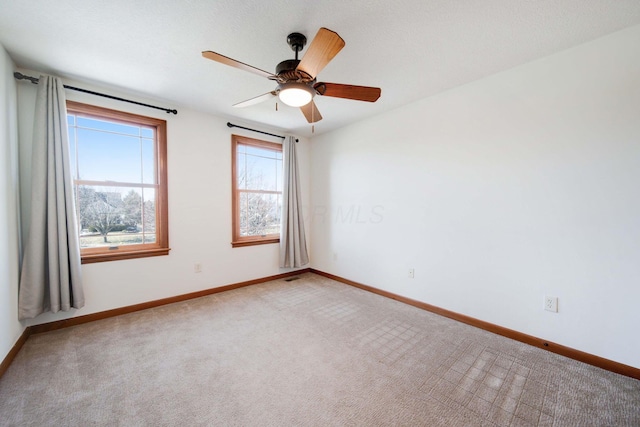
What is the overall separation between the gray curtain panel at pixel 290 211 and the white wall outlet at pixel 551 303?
10.2 ft

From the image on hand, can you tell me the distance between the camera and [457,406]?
5.10 feet

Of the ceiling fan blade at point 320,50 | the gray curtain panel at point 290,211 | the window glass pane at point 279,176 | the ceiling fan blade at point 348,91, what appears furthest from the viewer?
the window glass pane at point 279,176

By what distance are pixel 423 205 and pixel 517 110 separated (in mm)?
1242

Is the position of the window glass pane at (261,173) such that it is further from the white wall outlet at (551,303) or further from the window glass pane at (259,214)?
the white wall outlet at (551,303)

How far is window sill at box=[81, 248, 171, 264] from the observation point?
8.70 feet

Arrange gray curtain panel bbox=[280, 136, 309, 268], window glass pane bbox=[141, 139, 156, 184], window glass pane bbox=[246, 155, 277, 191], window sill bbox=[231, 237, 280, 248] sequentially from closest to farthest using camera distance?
window glass pane bbox=[141, 139, 156, 184], window sill bbox=[231, 237, 280, 248], window glass pane bbox=[246, 155, 277, 191], gray curtain panel bbox=[280, 136, 309, 268]

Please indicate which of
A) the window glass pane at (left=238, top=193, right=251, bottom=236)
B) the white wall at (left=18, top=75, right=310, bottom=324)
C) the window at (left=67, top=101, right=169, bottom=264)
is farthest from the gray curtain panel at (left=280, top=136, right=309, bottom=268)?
the window at (left=67, top=101, right=169, bottom=264)

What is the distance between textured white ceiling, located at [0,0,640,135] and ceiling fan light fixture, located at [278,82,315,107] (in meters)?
0.42

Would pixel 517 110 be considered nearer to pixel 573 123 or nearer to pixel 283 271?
pixel 573 123

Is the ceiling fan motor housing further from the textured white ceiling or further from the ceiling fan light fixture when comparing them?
the ceiling fan light fixture

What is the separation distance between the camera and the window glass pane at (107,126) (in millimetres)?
2705

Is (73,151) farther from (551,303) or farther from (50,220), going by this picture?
(551,303)

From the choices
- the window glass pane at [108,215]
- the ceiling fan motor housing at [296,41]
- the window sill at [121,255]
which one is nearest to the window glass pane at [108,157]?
the window glass pane at [108,215]

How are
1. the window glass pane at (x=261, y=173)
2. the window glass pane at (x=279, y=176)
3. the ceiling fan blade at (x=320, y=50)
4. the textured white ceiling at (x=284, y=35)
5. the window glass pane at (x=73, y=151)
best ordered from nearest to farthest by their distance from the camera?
the ceiling fan blade at (x=320, y=50) → the textured white ceiling at (x=284, y=35) → the window glass pane at (x=73, y=151) → the window glass pane at (x=261, y=173) → the window glass pane at (x=279, y=176)
